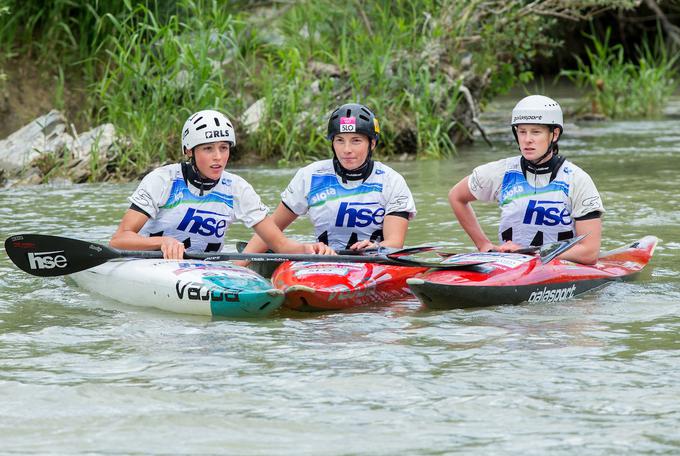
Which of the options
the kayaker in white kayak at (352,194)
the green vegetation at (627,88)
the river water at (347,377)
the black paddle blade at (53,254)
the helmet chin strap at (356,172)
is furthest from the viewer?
the green vegetation at (627,88)

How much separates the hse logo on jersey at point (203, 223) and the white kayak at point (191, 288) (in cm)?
29

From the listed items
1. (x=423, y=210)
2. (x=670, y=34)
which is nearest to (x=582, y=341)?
(x=423, y=210)

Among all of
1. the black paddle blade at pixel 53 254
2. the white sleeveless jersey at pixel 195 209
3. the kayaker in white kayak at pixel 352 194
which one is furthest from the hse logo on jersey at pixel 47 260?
the kayaker in white kayak at pixel 352 194

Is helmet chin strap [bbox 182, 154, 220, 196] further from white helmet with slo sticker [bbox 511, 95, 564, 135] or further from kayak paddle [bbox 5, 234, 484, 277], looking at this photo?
white helmet with slo sticker [bbox 511, 95, 564, 135]

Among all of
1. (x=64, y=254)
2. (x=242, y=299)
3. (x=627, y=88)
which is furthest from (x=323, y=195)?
(x=627, y=88)

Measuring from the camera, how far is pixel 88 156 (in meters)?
12.5

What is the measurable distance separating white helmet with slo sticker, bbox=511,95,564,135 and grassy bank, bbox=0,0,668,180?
620 cm

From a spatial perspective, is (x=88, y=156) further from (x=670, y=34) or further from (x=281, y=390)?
(x=670, y=34)

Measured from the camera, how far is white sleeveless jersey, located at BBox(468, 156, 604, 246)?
6.98m

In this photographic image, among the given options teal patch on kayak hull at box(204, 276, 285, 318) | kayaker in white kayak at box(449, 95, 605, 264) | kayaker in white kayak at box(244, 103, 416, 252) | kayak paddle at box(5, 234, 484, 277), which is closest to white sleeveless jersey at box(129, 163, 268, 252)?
kayaker in white kayak at box(244, 103, 416, 252)

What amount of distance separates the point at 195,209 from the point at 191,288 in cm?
91

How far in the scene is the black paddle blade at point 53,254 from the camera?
6.81m

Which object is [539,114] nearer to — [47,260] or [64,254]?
[64,254]

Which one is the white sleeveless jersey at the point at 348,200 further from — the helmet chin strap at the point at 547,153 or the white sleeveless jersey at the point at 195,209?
the helmet chin strap at the point at 547,153
